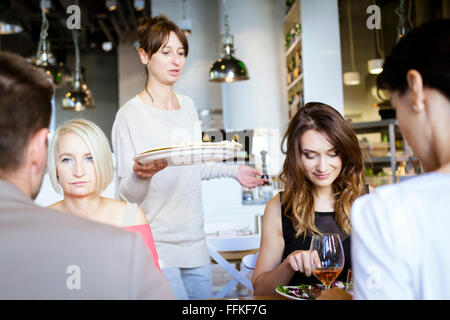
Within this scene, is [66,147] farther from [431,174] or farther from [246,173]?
[431,174]

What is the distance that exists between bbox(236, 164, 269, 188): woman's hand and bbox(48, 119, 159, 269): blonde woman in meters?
0.52

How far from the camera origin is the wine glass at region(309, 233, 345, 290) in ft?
4.41

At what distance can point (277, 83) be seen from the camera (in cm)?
657

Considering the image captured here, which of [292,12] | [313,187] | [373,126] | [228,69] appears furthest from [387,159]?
[313,187]

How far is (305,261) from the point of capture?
1.36 m

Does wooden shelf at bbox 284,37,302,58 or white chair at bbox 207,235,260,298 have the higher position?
wooden shelf at bbox 284,37,302,58

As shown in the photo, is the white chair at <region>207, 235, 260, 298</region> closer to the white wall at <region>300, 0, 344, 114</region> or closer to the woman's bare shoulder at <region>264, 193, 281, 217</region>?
the woman's bare shoulder at <region>264, 193, 281, 217</region>

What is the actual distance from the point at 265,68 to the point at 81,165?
5098mm

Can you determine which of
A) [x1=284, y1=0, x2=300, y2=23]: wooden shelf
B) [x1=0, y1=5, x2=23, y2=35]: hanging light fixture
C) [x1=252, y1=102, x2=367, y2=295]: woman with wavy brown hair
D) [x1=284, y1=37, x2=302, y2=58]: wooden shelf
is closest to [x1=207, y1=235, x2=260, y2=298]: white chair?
[x1=252, y1=102, x2=367, y2=295]: woman with wavy brown hair

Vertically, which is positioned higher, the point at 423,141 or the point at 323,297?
the point at 423,141

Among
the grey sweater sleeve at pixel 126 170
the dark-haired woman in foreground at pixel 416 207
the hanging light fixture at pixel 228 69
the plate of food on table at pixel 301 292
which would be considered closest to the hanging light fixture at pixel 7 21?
the hanging light fixture at pixel 228 69

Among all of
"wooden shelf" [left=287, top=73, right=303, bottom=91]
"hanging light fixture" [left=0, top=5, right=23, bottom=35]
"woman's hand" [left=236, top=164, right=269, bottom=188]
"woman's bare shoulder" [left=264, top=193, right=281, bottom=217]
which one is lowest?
"woman's bare shoulder" [left=264, top=193, right=281, bottom=217]

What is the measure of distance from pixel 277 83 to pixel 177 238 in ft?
16.1
